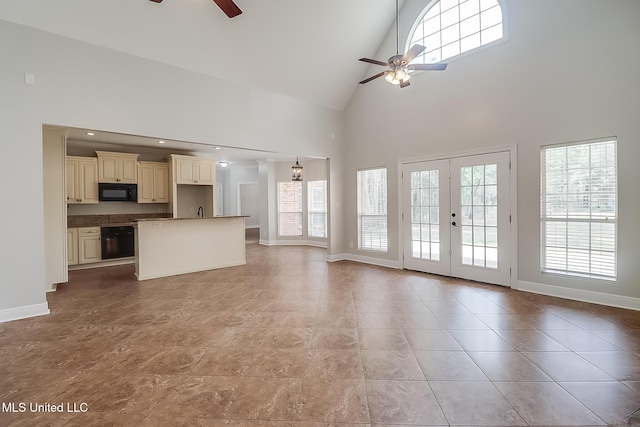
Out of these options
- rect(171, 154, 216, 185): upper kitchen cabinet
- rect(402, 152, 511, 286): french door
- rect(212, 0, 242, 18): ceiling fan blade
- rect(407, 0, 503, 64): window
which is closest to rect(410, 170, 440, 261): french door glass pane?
rect(402, 152, 511, 286): french door

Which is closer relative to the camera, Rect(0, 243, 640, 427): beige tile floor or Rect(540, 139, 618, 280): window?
Rect(0, 243, 640, 427): beige tile floor

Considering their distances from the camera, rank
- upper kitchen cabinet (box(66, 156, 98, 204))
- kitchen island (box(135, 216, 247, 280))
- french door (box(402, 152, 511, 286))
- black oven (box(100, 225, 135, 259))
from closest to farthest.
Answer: french door (box(402, 152, 511, 286))
kitchen island (box(135, 216, 247, 280))
upper kitchen cabinet (box(66, 156, 98, 204))
black oven (box(100, 225, 135, 259))

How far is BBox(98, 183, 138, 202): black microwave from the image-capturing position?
623 centimetres

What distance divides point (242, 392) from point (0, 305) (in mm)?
3392

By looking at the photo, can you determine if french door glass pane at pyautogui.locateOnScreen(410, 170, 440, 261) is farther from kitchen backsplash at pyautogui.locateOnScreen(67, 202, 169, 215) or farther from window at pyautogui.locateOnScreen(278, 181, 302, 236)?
kitchen backsplash at pyautogui.locateOnScreen(67, 202, 169, 215)

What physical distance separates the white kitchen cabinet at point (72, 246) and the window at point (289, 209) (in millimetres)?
5153

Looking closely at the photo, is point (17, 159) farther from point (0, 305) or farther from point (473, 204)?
point (473, 204)

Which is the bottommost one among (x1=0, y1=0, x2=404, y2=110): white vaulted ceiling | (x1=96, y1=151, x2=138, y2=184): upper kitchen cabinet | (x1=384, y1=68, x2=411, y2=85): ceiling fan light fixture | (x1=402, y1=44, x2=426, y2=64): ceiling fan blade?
(x1=96, y1=151, x2=138, y2=184): upper kitchen cabinet

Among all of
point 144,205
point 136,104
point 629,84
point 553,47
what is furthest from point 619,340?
point 144,205

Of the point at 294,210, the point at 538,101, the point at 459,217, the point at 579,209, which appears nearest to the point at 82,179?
the point at 294,210

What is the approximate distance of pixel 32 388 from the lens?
6.73 ft

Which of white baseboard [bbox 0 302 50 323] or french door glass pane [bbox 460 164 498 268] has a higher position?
french door glass pane [bbox 460 164 498 268]

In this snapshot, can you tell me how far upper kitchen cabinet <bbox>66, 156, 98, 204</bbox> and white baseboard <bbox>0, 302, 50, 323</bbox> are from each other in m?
3.10

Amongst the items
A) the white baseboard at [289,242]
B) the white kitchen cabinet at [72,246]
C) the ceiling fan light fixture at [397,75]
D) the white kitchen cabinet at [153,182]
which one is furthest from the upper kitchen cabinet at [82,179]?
the ceiling fan light fixture at [397,75]
